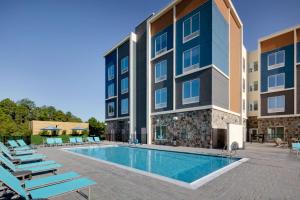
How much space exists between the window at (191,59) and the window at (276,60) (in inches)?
540

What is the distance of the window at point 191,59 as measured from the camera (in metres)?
17.8

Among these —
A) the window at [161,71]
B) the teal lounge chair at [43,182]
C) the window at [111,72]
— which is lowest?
the teal lounge chair at [43,182]

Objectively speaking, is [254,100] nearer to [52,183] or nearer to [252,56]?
[252,56]

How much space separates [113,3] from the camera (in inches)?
674

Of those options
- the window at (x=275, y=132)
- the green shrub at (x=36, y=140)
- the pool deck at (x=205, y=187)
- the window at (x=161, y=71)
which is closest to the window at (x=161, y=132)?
the window at (x=161, y=71)

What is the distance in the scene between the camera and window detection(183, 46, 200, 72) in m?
17.8

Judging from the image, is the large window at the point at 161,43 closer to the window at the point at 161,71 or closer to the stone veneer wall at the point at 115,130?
the window at the point at 161,71

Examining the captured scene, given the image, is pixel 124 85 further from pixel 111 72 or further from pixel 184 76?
pixel 184 76

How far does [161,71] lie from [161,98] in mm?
3128

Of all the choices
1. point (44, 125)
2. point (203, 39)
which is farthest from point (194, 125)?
point (44, 125)

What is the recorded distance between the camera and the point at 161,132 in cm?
2080

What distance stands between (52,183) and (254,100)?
3040 cm

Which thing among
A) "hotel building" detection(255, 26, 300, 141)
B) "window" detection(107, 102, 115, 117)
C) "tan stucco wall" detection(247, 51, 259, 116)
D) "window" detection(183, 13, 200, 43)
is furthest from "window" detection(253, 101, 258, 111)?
"window" detection(107, 102, 115, 117)

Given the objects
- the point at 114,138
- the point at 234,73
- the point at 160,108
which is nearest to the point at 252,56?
the point at 234,73
